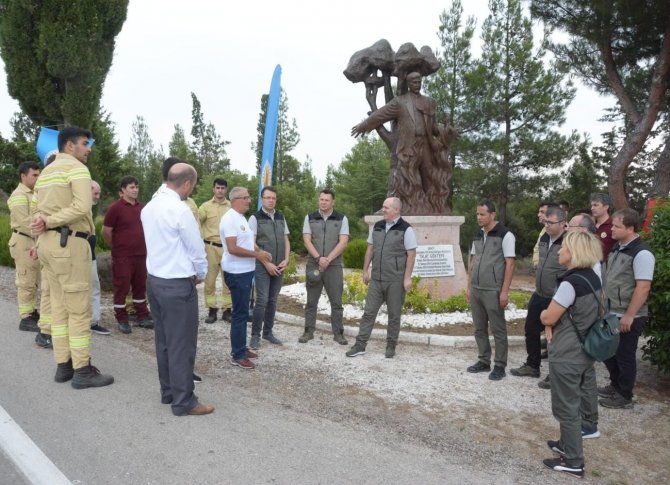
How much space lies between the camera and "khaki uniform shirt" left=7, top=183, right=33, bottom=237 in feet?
20.4

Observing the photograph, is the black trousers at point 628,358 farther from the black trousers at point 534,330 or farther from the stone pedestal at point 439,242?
the stone pedestal at point 439,242

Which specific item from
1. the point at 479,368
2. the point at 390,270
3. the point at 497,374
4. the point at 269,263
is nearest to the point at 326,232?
the point at 269,263

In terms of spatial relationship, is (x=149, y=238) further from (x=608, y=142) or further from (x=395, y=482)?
(x=608, y=142)

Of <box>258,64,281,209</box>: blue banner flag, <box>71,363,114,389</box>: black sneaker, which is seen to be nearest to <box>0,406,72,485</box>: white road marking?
<box>71,363,114,389</box>: black sneaker

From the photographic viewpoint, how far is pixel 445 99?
2056cm

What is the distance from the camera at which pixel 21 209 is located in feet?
20.4

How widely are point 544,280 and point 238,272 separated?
10.2ft

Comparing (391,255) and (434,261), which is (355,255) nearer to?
(434,261)

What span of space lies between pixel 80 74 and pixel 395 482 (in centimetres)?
1620

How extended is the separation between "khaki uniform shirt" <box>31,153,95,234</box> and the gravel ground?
1870 millimetres

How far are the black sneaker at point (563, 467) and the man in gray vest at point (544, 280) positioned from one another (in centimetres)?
200

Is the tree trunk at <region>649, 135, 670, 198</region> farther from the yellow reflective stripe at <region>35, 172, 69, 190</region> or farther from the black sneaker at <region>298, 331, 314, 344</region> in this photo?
the yellow reflective stripe at <region>35, 172, 69, 190</region>

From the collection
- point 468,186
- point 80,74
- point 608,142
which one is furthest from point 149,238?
point 608,142

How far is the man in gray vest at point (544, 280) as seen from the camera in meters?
5.11
